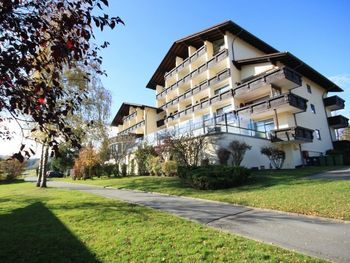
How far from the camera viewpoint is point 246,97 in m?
28.9

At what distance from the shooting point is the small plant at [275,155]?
73.6ft

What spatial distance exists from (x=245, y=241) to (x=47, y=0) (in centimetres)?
577

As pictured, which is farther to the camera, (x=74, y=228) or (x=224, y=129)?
(x=224, y=129)

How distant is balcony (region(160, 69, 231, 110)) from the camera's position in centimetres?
3050

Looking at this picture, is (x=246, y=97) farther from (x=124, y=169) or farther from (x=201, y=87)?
(x=124, y=169)

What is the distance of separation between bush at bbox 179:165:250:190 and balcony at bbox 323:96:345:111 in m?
25.9

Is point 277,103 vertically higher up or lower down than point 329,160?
higher up

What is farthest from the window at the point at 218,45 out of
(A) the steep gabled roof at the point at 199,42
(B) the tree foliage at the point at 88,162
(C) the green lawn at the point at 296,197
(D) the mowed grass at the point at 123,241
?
(D) the mowed grass at the point at 123,241

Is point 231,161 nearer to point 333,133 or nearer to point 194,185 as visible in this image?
point 194,185

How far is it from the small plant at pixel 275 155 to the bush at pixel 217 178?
7.75 metres

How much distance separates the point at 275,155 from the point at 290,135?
303 cm

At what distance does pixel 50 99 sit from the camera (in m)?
3.55

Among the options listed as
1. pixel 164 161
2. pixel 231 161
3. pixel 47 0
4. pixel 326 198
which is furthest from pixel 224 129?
pixel 47 0

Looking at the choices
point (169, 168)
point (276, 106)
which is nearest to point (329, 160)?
point (276, 106)
